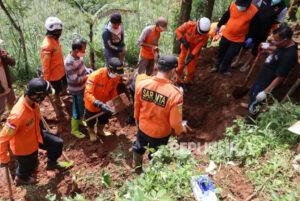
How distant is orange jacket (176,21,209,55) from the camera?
15.6ft

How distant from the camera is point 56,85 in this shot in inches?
179

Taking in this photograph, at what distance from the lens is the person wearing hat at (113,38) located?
4.60 m

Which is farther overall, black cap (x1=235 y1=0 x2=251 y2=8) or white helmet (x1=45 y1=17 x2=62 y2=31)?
black cap (x1=235 y1=0 x2=251 y2=8)

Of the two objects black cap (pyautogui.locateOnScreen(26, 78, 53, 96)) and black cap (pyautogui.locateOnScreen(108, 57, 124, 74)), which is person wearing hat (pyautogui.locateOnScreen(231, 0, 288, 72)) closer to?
black cap (pyautogui.locateOnScreen(108, 57, 124, 74))

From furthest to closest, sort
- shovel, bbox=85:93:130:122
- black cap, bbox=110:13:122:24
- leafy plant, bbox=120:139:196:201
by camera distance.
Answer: black cap, bbox=110:13:122:24, shovel, bbox=85:93:130:122, leafy plant, bbox=120:139:196:201

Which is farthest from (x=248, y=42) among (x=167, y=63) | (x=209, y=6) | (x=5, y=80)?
(x=5, y=80)

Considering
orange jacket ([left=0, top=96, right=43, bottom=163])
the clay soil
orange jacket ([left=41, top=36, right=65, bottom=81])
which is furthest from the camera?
orange jacket ([left=41, top=36, right=65, bottom=81])

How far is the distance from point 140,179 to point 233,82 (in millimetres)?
3572

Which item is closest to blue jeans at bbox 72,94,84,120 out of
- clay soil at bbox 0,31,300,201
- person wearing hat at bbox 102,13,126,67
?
clay soil at bbox 0,31,300,201

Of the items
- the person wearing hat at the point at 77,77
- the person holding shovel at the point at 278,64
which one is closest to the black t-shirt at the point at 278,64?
the person holding shovel at the point at 278,64

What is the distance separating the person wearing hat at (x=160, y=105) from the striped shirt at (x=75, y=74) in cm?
145

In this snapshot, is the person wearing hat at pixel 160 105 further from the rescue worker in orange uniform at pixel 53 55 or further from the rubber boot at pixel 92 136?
the rescue worker in orange uniform at pixel 53 55

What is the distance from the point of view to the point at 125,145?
4.15 meters

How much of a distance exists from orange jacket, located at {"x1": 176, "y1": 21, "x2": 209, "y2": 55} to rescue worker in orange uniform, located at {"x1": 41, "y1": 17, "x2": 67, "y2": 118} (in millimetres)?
2466
